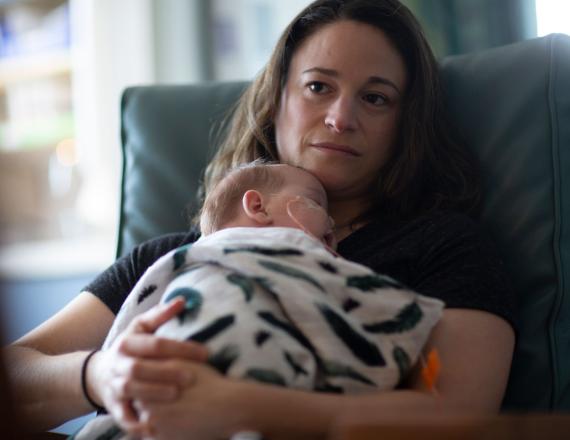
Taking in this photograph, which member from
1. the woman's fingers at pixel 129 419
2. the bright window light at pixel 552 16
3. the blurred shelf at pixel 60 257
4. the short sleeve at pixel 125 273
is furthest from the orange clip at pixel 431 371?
the blurred shelf at pixel 60 257

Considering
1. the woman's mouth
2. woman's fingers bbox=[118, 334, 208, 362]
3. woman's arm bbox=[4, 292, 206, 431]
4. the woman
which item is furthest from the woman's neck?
woman's fingers bbox=[118, 334, 208, 362]

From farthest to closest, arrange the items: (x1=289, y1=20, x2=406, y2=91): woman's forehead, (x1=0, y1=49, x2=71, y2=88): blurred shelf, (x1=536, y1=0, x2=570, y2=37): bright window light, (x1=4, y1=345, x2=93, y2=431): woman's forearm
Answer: (x1=0, y1=49, x2=71, y2=88): blurred shelf < (x1=536, y1=0, x2=570, y2=37): bright window light < (x1=289, y1=20, x2=406, y2=91): woman's forehead < (x1=4, y1=345, x2=93, y2=431): woman's forearm

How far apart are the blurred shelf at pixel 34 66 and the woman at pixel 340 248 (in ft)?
6.49

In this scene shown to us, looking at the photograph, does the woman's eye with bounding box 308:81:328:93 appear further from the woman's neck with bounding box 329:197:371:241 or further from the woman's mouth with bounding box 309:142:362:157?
the woman's neck with bounding box 329:197:371:241

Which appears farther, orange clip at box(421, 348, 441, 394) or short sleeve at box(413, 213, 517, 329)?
short sleeve at box(413, 213, 517, 329)

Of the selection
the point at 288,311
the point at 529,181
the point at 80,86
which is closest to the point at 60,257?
the point at 80,86

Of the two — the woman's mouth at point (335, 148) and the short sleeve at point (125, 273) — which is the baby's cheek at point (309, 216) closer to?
the woman's mouth at point (335, 148)

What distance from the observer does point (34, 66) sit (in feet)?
11.2

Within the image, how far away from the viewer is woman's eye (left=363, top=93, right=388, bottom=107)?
144cm

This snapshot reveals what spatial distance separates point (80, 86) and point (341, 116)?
7.50ft

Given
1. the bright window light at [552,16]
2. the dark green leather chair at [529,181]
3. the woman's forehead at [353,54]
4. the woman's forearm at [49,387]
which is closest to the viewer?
the woman's forearm at [49,387]

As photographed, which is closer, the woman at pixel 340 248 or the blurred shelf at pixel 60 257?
the woman at pixel 340 248

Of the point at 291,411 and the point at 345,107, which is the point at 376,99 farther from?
the point at 291,411

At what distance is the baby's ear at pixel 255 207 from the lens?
1.17 meters
